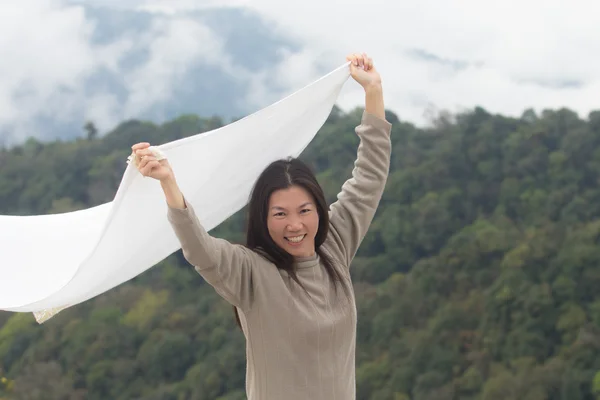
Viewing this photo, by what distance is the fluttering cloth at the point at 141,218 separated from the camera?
1.49 m

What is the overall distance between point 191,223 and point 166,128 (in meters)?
25.6

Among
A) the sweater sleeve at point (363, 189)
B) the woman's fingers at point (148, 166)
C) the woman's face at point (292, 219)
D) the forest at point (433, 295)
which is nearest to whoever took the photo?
the woman's fingers at point (148, 166)

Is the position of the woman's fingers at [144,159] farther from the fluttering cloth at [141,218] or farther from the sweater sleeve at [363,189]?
the sweater sleeve at [363,189]

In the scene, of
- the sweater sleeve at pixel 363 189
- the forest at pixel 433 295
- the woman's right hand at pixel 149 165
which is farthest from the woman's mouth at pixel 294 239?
the forest at pixel 433 295

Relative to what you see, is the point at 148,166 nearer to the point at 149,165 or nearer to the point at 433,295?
the point at 149,165

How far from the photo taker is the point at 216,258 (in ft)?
4.45

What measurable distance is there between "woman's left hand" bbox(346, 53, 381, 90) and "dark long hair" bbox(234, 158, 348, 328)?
25 centimetres

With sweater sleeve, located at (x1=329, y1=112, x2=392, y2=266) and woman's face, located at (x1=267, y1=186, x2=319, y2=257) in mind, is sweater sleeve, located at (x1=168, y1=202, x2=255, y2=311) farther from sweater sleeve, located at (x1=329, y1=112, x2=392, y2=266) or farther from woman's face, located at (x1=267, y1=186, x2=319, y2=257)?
sweater sleeve, located at (x1=329, y1=112, x2=392, y2=266)

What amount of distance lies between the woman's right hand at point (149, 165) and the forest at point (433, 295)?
15.4m

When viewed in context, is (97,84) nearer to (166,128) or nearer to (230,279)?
(166,128)

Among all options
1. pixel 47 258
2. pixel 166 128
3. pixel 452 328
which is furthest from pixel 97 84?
pixel 47 258

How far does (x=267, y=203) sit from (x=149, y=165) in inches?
10.0

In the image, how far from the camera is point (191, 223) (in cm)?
132

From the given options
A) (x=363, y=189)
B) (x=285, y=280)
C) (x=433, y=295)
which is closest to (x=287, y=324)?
(x=285, y=280)
